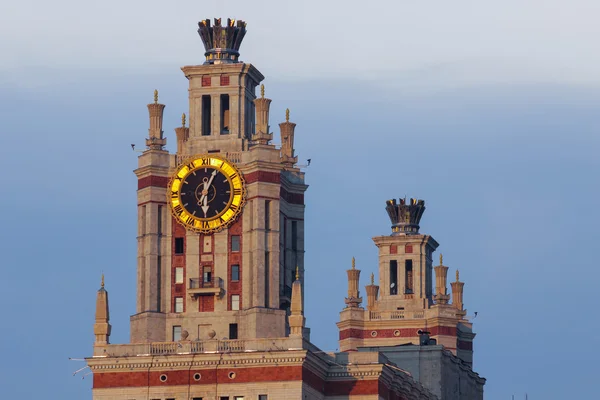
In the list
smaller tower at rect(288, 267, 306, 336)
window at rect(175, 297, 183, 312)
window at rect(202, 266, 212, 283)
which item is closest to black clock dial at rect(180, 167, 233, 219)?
window at rect(202, 266, 212, 283)

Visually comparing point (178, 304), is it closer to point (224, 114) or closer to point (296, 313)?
point (296, 313)

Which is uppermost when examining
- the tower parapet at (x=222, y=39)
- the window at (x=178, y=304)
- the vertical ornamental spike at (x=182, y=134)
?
the tower parapet at (x=222, y=39)

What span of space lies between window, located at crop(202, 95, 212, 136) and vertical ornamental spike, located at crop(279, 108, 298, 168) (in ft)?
22.1

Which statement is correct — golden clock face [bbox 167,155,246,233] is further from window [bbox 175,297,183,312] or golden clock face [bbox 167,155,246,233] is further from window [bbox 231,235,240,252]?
window [bbox 175,297,183,312]

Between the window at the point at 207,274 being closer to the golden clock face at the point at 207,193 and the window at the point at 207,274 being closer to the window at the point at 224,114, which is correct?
the golden clock face at the point at 207,193

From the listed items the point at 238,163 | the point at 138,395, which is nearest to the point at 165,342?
the point at 138,395

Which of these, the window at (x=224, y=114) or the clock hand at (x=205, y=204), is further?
the window at (x=224, y=114)

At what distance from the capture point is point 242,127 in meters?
183

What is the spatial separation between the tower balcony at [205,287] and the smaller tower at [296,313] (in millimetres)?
6639

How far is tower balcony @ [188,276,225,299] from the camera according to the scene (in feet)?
590

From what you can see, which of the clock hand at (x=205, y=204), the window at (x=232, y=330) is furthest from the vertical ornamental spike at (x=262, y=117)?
the window at (x=232, y=330)

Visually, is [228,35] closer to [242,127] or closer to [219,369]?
[242,127]

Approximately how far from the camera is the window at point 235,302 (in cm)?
17990

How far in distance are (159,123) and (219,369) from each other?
2211 centimetres
